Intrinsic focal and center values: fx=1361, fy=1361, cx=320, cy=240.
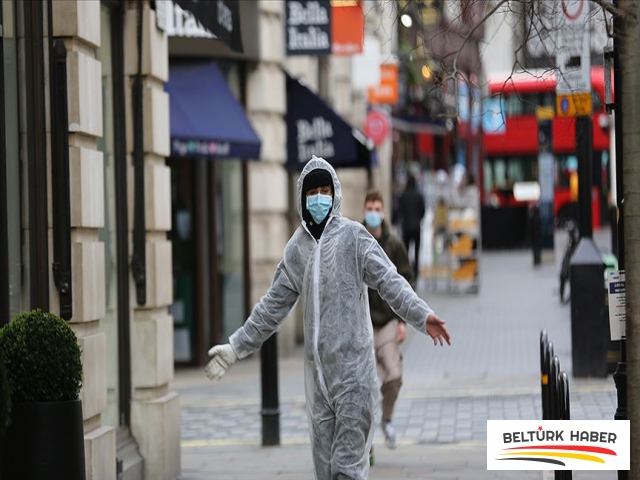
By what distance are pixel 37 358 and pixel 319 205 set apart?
1.65 m

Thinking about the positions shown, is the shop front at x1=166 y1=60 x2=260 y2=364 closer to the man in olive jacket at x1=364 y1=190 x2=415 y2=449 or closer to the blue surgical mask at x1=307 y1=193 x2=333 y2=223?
the man in olive jacket at x1=364 y1=190 x2=415 y2=449

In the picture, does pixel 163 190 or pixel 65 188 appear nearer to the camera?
pixel 65 188

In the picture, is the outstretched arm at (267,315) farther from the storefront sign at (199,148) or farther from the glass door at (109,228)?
the storefront sign at (199,148)

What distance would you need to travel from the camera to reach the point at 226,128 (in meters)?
16.7

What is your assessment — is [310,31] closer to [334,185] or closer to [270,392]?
[270,392]

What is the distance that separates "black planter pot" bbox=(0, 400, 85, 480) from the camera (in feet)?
22.4

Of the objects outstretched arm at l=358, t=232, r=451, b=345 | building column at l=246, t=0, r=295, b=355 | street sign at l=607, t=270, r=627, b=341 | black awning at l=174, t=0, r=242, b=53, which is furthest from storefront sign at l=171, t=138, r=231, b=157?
street sign at l=607, t=270, r=627, b=341

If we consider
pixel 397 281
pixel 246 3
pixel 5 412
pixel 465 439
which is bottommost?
pixel 465 439

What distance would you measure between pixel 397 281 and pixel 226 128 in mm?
9933

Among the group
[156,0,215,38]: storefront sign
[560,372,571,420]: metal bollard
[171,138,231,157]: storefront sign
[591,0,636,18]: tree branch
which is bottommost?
[560,372,571,420]: metal bollard

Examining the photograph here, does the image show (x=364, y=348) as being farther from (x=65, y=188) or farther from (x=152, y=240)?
(x=152, y=240)

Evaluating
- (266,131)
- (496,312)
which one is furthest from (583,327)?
(496,312)

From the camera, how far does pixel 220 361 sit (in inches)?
281

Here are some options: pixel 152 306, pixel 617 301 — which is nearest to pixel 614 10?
pixel 617 301
